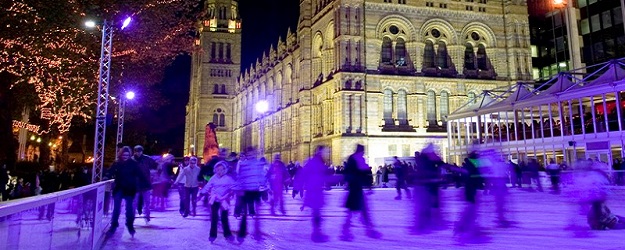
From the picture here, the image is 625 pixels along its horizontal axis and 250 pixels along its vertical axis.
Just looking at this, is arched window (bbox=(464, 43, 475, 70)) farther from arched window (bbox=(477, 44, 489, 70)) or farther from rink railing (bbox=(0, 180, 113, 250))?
rink railing (bbox=(0, 180, 113, 250))

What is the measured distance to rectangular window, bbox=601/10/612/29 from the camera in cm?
4575

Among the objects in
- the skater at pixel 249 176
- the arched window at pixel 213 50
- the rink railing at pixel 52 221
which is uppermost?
the arched window at pixel 213 50

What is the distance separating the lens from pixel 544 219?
11211 mm

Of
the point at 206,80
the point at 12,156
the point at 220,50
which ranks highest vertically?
the point at 220,50

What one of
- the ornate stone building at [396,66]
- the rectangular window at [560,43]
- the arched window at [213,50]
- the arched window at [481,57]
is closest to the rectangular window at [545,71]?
the rectangular window at [560,43]

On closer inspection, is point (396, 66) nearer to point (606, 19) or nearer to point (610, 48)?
point (610, 48)

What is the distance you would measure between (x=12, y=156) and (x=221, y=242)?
1221cm

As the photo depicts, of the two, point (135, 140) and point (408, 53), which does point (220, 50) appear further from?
point (408, 53)

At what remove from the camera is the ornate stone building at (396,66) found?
3784cm

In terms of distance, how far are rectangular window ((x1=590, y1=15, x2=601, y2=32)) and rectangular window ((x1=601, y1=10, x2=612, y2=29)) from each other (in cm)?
51

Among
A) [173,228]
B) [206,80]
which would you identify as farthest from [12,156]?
[206,80]

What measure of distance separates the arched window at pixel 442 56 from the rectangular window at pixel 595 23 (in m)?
17.9

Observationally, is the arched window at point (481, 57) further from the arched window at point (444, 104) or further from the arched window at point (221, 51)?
the arched window at point (221, 51)

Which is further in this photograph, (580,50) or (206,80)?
(206,80)
